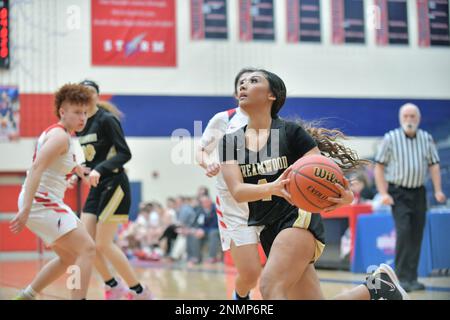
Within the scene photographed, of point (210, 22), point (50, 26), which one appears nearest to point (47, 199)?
point (50, 26)

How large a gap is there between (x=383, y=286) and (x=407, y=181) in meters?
3.50

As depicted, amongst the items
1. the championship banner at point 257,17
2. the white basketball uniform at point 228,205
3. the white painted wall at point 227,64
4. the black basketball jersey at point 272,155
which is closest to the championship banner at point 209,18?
the white painted wall at point 227,64

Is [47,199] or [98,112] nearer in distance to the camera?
[47,199]

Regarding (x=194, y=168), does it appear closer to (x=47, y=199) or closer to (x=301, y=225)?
(x=47, y=199)

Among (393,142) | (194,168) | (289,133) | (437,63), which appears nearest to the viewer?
(289,133)

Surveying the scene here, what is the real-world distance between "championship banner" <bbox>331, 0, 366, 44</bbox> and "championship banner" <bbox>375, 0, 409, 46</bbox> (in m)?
0.32

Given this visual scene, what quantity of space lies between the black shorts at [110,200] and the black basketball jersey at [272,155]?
92.1 inches

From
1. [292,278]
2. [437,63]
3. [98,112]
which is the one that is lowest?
[292,278]

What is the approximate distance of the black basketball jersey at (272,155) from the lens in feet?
11.6

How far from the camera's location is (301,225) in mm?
3391

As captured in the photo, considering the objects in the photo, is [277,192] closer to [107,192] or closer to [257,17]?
[107,192]

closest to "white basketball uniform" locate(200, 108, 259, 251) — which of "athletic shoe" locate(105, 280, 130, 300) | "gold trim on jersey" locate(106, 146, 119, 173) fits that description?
"gold trim on jersey" locate(106, 146, 119, 173)

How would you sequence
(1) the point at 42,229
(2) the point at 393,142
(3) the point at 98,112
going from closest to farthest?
1. (1) the point at 42,229
2. (3) the point at 98,112
3. (2) the point at 393,142

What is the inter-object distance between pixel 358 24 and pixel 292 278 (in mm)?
7199
